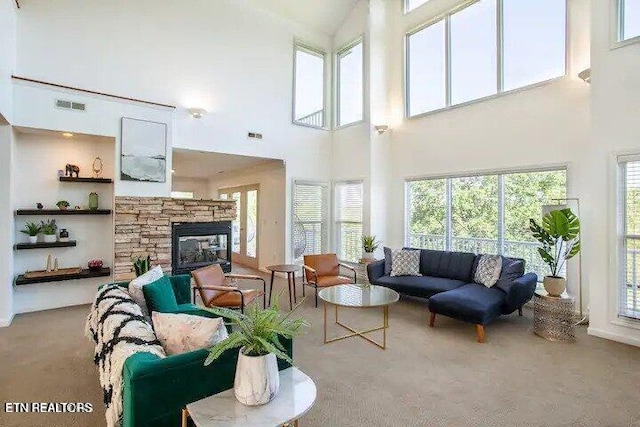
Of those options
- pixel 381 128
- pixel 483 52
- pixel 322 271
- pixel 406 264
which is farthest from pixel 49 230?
pixel 483 52

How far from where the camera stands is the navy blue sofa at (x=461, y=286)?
3.69 m

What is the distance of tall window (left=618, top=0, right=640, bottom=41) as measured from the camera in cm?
355

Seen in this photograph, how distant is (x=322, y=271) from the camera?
5.27 m

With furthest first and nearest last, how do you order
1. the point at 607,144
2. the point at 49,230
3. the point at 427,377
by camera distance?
the point at 49,230, the point at 607,144, the point at 427,377

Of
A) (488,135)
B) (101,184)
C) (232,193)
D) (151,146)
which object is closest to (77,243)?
(101,184)

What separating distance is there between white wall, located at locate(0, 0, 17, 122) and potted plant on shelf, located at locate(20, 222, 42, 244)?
1.39 metres

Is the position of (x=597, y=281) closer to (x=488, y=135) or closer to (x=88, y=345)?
(x=488, y=135)

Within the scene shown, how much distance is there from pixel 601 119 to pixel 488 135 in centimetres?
154

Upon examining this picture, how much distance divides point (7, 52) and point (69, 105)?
0.77 m

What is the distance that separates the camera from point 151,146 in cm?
502

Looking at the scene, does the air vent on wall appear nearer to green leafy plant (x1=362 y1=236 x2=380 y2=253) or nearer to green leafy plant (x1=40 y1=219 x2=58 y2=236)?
green leafy plant (x1=40 y1=219 x2=58 y2=236)

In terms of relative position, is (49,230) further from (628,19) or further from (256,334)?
(628,19)

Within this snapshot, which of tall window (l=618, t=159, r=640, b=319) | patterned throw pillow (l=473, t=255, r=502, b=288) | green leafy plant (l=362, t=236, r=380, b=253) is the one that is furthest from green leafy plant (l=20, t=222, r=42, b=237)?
tall window (l=618, t=159, r=640, b=319)

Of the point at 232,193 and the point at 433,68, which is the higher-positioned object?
the point at 433,68
